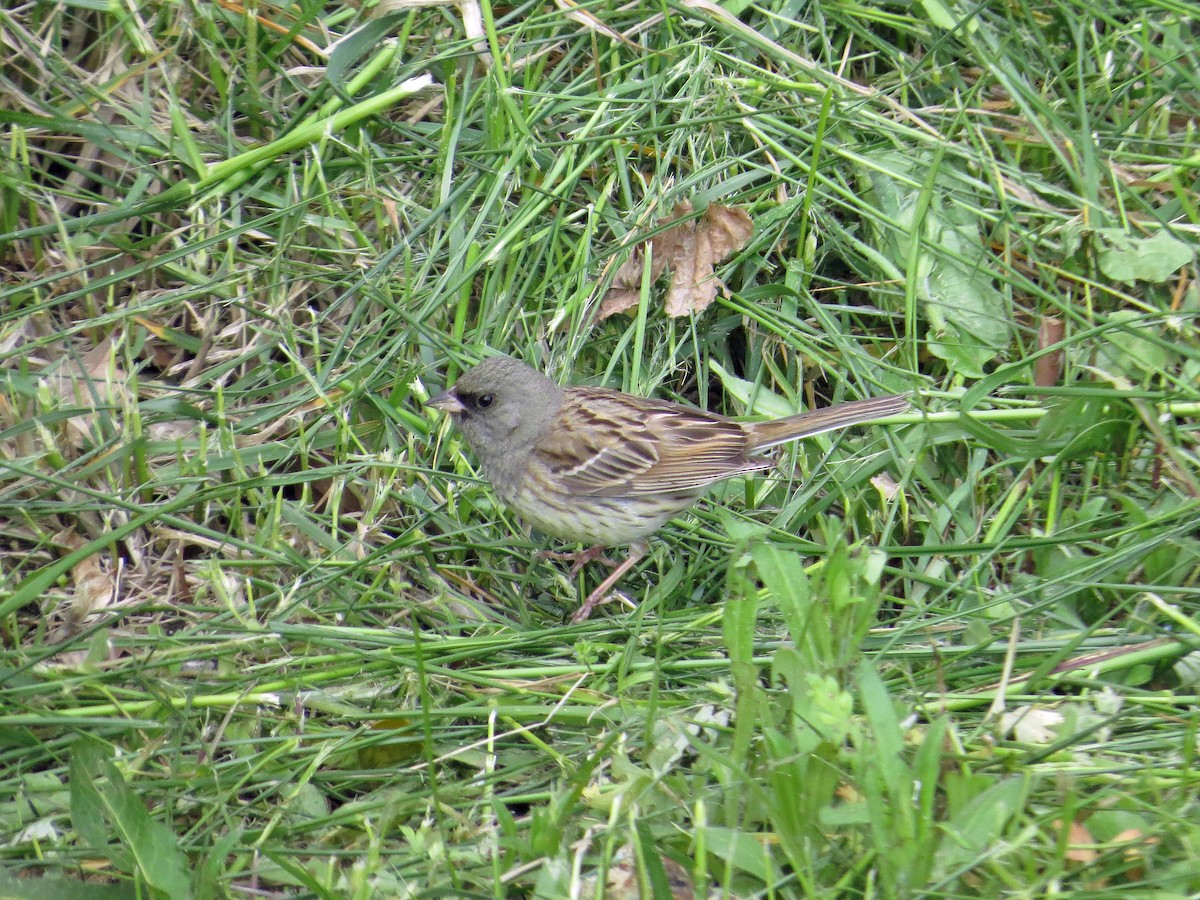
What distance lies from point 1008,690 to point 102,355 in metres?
2.97

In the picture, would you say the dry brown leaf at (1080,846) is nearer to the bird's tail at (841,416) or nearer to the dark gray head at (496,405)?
the bird's tail at (841,416)

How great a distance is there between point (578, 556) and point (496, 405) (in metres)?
0.65

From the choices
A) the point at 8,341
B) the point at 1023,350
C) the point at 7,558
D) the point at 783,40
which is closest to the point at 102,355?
the point at 8,341

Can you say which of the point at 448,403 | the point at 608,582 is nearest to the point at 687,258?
the point at 448,403

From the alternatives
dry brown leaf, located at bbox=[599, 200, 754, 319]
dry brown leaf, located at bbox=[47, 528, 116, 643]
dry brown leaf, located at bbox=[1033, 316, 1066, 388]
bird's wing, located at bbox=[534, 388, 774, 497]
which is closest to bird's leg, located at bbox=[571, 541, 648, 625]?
bird's wing, located at bbox=[534, 388, 774, 497]

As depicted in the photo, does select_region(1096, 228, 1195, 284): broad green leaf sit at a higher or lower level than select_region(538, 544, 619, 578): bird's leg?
higher

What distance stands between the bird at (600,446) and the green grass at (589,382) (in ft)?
0.58

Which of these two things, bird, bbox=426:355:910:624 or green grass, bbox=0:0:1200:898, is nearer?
green grass, bbox=0:0:1200:898

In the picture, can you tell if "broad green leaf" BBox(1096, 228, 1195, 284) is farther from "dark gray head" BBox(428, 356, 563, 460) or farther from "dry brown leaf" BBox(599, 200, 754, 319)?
"dark gray head" BBox(428, 356, 563, 460)

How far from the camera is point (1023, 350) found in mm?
4414

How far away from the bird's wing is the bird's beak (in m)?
0.30

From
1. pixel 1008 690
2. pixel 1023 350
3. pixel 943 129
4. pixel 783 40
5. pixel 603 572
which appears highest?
pixel 783 40

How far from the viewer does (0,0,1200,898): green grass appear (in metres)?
2.74

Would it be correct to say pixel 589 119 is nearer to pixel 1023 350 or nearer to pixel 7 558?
pixel 1023 350
